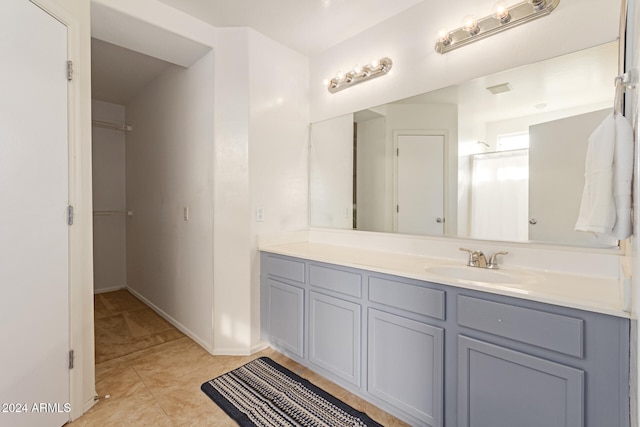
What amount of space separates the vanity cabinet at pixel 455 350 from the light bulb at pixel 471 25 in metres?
1.47

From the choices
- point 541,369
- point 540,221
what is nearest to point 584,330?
point 541,369

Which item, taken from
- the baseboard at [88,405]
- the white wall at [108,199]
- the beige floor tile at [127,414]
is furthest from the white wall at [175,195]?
the baseboard at [88,405]

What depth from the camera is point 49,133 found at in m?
1.48

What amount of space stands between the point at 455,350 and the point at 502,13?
1.77m

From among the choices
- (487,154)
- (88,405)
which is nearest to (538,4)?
(487,154)

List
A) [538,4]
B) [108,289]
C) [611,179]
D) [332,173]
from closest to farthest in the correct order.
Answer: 1. [611,179]
2. [538,4]
3. [332,173]
4. [108,289]

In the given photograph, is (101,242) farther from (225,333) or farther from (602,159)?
(602,159)

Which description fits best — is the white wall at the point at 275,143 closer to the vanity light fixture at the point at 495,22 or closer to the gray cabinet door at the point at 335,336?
the gray cabinet door at the point at 335,336

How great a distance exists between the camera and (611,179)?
1.01 meters

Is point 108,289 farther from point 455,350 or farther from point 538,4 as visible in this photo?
point 538,4

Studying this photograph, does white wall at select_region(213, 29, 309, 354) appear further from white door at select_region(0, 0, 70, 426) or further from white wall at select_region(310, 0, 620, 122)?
white door at select_region(0, 0, 70, 426)

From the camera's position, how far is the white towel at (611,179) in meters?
0.96

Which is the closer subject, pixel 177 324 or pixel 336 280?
pixel 336 280

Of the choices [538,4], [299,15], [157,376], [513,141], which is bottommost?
[157,376]
